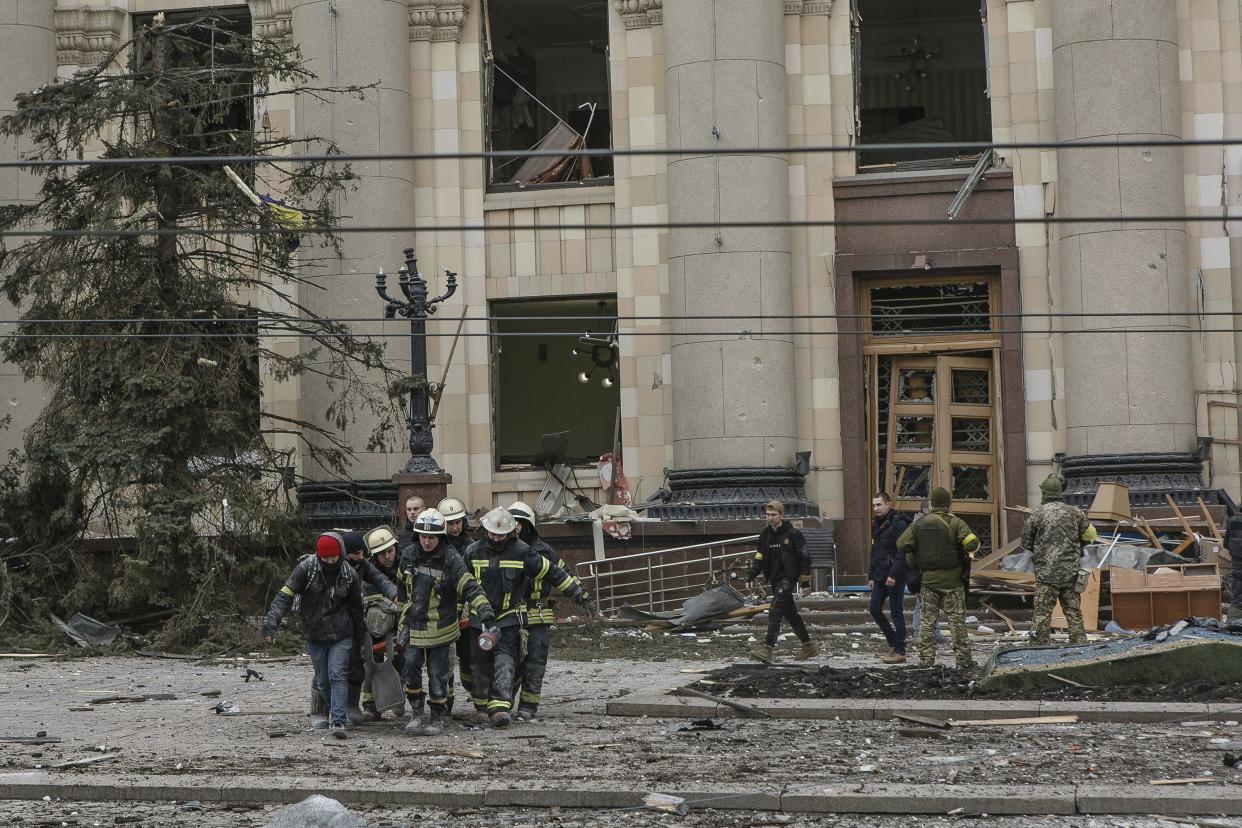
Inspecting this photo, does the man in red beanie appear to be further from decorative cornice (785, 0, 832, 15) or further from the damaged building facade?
decorative cornice (785, 0, 832, 15)

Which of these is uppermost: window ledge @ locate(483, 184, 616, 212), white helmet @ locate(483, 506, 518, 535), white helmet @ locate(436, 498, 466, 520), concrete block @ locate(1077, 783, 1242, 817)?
window ledge @ locate(483, 184, 616, 212)

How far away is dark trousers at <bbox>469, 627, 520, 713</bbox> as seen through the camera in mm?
14531

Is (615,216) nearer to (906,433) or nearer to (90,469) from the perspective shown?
(906,433)

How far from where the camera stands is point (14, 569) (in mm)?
24391

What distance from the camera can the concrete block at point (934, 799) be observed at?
407 inches

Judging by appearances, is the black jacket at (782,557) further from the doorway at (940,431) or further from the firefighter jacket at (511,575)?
the doorway at (940,431)

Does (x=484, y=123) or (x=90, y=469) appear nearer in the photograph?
(x=90, y=469)

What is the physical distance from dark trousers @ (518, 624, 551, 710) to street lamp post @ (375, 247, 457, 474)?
8828 mm

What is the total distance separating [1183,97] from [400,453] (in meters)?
12.9

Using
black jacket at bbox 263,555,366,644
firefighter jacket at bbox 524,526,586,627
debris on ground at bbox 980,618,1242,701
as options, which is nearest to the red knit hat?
black jacket at bbox 263,555,366,644

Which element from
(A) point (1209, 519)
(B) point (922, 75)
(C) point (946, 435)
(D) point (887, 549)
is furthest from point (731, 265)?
(D) point (887, 549)

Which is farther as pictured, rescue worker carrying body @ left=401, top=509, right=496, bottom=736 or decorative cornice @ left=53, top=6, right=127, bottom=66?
decorative cornice @ left=53, top=6, right=127, bottom=66

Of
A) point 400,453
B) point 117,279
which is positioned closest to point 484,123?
point 400,453

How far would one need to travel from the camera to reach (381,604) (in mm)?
14789
